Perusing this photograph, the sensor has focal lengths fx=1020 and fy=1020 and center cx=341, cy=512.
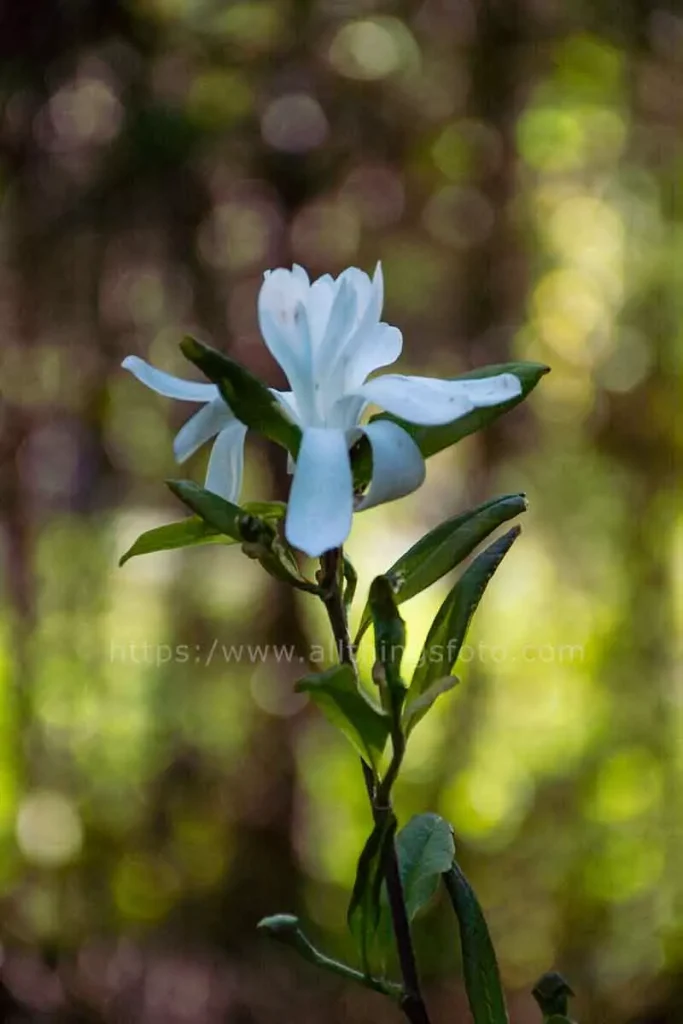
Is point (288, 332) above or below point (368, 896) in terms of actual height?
above

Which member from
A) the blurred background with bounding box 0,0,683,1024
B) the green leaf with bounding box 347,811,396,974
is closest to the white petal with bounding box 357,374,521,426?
the green leaf with bounding box 347,811,396,974

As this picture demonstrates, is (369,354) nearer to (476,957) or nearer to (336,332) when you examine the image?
(336,332)

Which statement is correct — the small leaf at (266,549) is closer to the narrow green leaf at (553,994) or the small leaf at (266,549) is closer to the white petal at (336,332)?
the white petal at (336,332)

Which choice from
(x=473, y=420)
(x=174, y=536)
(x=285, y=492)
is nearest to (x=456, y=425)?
(x=473, y=420)

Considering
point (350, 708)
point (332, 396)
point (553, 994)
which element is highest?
point (332, 396)

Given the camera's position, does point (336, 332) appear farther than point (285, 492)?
No

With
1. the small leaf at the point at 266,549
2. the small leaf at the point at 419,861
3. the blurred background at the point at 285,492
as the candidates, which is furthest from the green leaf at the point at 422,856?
the blurred background at the point at 285,492

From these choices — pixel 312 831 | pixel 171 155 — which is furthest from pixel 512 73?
pixel 312 831
